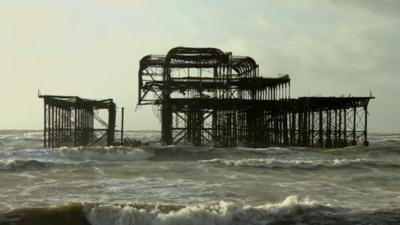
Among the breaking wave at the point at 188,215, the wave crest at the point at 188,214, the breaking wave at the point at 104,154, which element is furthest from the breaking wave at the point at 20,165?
the wave crest at the point at 188,214

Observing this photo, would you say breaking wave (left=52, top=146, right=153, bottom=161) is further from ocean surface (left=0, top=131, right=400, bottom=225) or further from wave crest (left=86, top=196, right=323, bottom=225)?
wave crest (left=86, top=196, right=323, bottom=225)

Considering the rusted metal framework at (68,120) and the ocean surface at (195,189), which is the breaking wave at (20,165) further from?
the rusted metal framework at (68,120)

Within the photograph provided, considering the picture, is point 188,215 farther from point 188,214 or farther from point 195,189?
point 195,189

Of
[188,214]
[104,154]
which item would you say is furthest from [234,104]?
[188,214]

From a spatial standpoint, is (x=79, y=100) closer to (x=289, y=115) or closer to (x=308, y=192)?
(x=289, y=115)

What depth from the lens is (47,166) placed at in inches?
1127

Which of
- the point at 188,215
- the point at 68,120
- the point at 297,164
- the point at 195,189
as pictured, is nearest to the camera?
the point at 188,215

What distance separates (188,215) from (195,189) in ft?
19.1

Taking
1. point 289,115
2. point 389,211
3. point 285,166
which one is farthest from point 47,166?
point 289,115

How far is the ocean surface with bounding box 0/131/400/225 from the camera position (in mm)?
14508

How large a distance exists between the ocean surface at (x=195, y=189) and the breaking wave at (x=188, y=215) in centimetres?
2

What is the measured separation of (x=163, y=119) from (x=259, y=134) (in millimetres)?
7624

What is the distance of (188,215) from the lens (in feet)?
47.3

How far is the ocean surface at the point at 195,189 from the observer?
1451cm
